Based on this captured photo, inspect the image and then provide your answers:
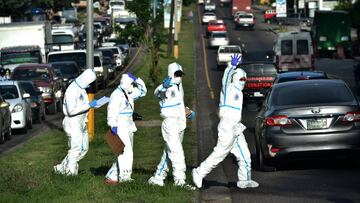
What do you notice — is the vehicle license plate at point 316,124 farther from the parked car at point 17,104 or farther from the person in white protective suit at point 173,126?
the parked car at point 17,104

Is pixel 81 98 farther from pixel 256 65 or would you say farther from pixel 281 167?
pixel 256 65

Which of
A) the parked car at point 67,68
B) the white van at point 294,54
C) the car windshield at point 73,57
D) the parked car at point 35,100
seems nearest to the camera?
the parked car at point 35,100

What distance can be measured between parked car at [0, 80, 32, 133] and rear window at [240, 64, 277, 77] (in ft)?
25.9

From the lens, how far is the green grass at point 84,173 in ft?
45.0

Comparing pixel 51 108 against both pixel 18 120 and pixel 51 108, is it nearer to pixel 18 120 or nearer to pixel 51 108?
pixel 51 108

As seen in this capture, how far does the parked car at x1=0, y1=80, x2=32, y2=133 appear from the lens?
2895cm

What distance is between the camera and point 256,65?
116 feet

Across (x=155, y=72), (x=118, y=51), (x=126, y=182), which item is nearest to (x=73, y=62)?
(x=155, y=72)

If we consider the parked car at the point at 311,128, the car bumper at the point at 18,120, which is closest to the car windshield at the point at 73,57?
the car bumper at the point at 18,120

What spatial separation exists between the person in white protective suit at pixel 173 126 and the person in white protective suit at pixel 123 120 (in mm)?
435

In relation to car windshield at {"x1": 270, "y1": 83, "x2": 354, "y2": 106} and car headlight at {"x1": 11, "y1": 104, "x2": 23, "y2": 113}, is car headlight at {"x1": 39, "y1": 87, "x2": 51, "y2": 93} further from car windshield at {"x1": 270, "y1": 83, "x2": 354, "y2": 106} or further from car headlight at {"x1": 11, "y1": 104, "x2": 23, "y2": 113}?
car windshield at {"x1": 270, "y1": 83, "x2": 354, "y2": 106}

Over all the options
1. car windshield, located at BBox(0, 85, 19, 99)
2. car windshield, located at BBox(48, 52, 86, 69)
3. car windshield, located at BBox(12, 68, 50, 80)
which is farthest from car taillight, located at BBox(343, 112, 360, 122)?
car windshield, located at BBox(48, 52, 86, 69)

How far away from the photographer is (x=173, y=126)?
14.7 meters

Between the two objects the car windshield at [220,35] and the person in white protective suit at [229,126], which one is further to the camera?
the car windshield at [220,35]
